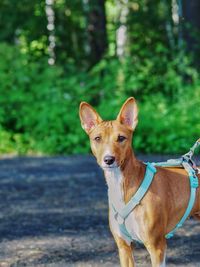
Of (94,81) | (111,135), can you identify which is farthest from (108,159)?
(94,81)

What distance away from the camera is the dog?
473 cm

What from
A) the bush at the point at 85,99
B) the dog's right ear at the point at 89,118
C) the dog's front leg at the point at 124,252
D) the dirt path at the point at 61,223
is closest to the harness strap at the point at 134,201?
the dog's front leg at the point at 124,252

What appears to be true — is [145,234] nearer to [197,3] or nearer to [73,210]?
[73,210]

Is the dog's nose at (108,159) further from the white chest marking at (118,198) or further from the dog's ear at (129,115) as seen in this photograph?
the dog's ear at (129,115)

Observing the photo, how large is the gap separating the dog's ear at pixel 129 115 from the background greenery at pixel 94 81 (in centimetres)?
904

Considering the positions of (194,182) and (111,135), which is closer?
(111,135)

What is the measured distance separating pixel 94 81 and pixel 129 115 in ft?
39.6

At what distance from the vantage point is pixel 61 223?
324 inches

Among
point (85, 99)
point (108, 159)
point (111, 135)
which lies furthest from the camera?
point (85, 99)

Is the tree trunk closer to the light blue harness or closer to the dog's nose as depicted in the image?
the light blue harness

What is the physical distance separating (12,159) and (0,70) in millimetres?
3527

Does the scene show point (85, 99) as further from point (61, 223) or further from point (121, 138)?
point (121, 138)

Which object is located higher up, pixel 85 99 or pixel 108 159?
pixel 108 159

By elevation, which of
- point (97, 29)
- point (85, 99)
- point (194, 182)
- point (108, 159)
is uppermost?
point (108, 159)
